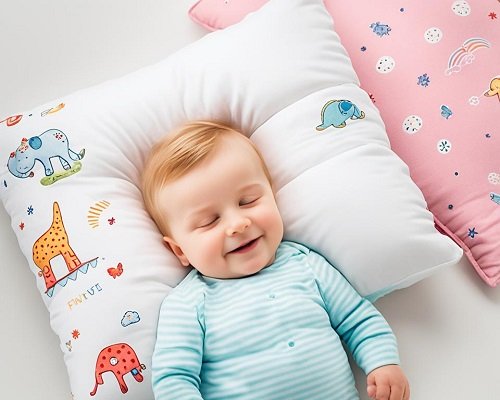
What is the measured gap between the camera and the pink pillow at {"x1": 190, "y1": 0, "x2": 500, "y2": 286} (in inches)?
51.2

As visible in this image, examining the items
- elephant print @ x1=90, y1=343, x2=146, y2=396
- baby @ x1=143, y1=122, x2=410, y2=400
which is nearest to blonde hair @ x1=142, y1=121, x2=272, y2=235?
baby @ x1=143, y1=122, x2=410, y2=400

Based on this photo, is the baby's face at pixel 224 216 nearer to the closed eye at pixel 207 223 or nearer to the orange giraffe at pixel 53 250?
the closed eye at pixel 207 223

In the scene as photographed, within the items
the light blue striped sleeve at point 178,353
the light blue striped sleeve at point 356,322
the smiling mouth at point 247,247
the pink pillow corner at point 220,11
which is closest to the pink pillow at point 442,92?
the pink pillow corner at point 220,11

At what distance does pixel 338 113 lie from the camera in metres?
1.25

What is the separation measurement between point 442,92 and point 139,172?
1.87 feet

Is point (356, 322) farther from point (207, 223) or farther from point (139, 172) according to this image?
point (139, 172)

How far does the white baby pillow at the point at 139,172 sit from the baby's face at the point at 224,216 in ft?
0.22

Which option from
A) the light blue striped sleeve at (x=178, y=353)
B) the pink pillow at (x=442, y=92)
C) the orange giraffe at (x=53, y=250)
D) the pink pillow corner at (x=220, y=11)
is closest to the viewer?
the light blue striped sleeve at (x=178, y=353)

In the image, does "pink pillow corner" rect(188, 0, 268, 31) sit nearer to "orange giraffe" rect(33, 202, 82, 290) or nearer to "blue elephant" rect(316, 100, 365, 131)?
"blue elephant" rect(316, 100, 365, 131)

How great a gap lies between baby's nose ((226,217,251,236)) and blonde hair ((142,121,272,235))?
0.11 meters

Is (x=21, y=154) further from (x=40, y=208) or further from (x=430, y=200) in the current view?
(x=430, y=200)

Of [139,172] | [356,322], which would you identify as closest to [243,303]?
[356,322]

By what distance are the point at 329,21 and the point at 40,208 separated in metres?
0.61

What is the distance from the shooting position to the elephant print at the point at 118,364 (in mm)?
1110
